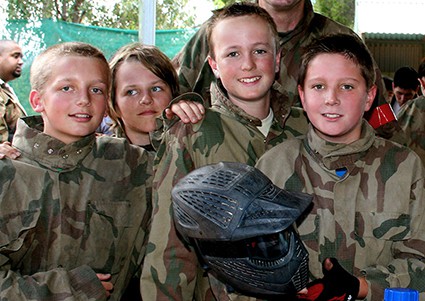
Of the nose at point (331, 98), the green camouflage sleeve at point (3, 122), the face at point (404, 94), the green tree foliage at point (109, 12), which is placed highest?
the nose at point (331, 98)

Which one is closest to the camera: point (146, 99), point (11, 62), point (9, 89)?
point (146, 99)

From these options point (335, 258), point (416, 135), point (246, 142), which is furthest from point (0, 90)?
point (335, 258)

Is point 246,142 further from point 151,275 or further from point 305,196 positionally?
point 305,196

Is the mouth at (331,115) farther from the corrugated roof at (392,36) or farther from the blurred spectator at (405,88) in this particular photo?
the corrugated roof at (392,36)

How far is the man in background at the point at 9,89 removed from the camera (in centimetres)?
606

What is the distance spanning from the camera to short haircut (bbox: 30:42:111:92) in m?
2.69

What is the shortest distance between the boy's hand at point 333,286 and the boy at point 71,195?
82 cm

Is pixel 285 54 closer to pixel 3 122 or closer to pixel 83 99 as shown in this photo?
pixel 83 99

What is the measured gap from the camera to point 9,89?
631 centimetres

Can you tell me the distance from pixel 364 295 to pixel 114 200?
1027 mm

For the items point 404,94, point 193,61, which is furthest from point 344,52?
point 404,94

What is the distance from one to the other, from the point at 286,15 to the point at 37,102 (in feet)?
4.20

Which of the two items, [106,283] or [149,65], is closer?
[106,283]

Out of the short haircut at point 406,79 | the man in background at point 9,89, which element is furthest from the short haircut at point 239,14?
the short haircut at point 406,79
